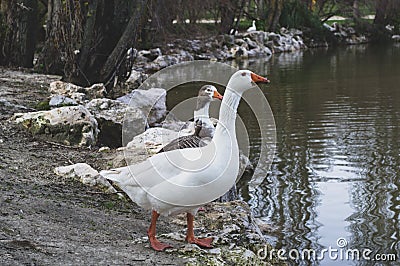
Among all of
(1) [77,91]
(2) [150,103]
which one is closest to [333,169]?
(2) [150,103]

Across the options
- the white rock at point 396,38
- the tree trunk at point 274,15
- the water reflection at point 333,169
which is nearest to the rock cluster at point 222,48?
the tree trunk at point 274,15

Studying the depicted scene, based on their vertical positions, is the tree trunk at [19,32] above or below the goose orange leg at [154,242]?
above

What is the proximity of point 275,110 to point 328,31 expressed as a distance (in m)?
21.9

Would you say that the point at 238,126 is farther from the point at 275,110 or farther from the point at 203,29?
the point at 203,29

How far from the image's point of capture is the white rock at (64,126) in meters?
7.58

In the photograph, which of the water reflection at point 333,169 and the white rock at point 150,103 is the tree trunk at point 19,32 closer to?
the white rock at point 150,103

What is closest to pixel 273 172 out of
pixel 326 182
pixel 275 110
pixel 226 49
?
pixel 326 182

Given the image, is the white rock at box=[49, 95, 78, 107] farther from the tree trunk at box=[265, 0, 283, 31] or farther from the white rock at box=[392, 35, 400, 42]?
the white rock at box=[392, 35, 400, 42]

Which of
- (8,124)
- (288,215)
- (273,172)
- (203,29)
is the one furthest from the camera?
(203,29)

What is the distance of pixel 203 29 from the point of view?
28875mm

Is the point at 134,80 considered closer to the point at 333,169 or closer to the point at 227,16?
the point at 333,169

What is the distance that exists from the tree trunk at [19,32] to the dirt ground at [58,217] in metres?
7.11

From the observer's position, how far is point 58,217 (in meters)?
4.71

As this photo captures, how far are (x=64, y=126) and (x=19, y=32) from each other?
736 centimetres
